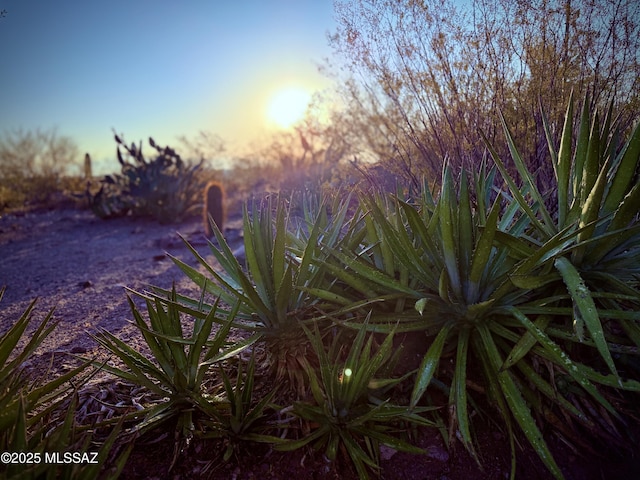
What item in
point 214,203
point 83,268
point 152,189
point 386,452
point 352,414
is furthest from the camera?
point 152,189

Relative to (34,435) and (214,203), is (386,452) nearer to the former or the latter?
(34,435)

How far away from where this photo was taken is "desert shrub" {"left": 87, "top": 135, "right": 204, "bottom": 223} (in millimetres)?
8953

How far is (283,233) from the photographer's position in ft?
6.64

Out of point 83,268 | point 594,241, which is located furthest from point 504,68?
point 83,268

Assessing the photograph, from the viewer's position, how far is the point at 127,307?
12.2 feet

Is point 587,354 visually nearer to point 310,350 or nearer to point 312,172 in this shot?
point 310,350

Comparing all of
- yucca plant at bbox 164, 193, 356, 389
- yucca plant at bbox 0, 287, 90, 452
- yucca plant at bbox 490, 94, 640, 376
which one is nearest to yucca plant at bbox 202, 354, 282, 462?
yucca plant at bbox 164, 193, 356, 389

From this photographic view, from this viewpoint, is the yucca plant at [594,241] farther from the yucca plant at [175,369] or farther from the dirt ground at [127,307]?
the yucca plant at [175,369]

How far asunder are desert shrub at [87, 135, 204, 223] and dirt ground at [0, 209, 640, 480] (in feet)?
0.82

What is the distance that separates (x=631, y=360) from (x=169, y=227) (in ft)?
25.7

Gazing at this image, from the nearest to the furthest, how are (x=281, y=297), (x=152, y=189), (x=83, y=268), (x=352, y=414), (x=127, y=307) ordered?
(x=352, y=414)
(x=281, y=297)
(x=127, y=307)
(x=83, y=268)
(x=152, y=189)

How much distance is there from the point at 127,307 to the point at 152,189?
5.73 m

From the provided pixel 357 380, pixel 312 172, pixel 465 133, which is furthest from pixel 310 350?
pixel 312 172

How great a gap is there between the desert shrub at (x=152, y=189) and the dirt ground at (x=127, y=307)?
0.25 meters
